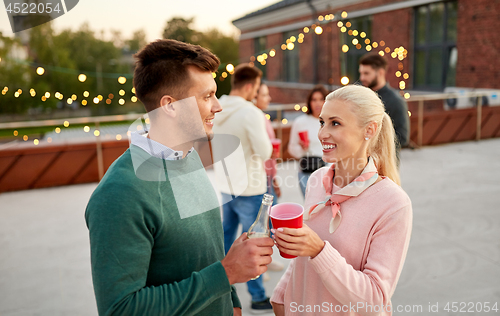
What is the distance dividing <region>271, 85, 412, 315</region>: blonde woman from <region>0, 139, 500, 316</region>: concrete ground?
1499 mm

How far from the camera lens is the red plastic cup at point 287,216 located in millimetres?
1210

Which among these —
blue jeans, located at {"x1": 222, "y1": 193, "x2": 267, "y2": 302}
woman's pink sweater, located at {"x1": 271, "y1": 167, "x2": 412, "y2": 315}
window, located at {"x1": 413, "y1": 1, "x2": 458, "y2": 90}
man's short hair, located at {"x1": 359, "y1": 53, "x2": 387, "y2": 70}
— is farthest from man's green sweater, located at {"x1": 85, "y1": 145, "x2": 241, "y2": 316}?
window, located at {"x1": 413, "y1": 1, "x2": 458, "y2": 90}

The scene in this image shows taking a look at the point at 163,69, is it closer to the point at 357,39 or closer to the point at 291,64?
the point at 357,39

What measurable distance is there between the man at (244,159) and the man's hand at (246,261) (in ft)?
5.44

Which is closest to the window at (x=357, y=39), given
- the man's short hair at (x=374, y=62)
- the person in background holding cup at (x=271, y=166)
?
the man's short hair at (x=374, y=62)

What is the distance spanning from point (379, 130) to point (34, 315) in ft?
9.07

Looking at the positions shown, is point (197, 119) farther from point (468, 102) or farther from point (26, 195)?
point (468, 102)

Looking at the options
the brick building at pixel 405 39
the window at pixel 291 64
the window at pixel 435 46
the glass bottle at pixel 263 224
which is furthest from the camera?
the window at pixel 291 64

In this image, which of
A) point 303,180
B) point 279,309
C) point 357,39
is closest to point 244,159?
point 303,180

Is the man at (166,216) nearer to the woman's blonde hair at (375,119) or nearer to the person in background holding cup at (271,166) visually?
the woman's blonde hair at (375,119)

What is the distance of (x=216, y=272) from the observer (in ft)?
3.73

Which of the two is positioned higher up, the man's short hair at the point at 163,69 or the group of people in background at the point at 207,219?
the man's short hair at the point at 163,69

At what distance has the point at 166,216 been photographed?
115cm

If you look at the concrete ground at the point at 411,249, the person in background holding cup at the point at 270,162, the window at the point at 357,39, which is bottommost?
the concrete ground at the point at 411,249
